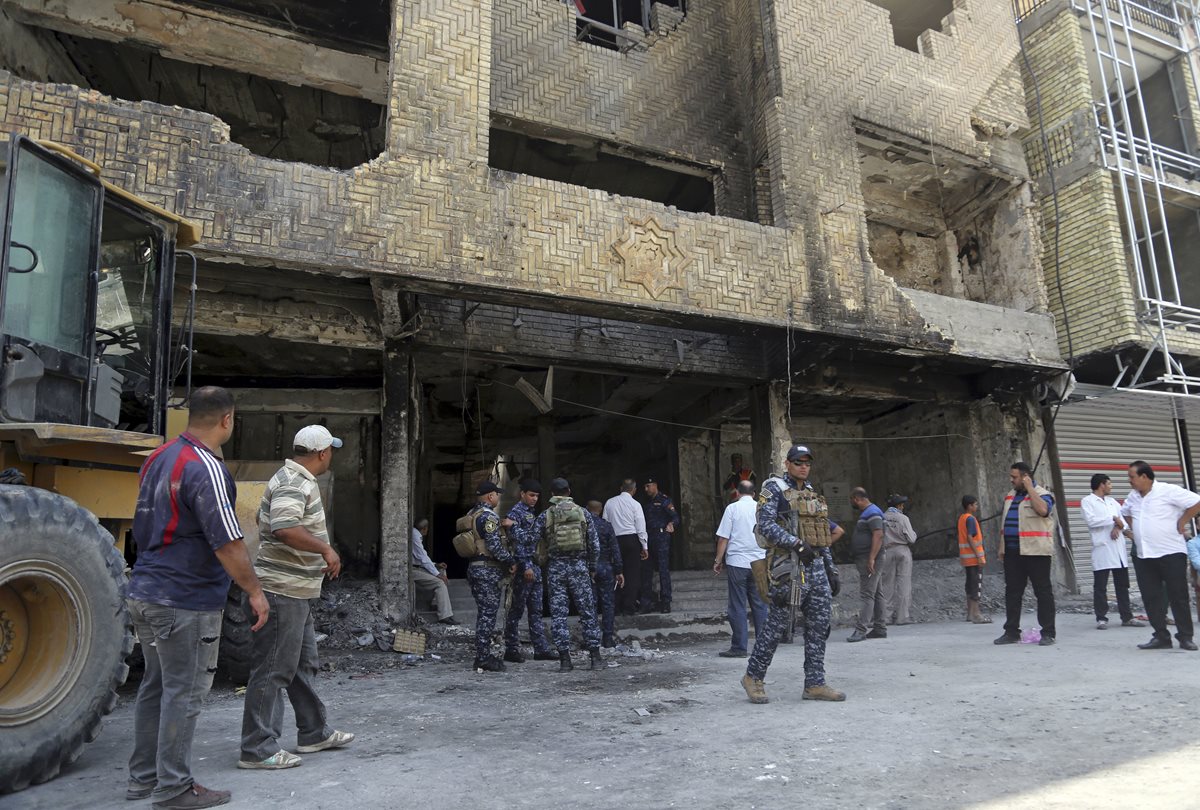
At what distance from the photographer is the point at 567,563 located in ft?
23.4

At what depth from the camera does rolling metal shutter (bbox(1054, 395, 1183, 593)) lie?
13523mm

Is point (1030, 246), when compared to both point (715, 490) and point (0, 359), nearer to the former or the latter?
point (715, 490)

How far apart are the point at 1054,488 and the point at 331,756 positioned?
13.5 meters

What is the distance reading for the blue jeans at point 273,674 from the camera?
362 centimetres

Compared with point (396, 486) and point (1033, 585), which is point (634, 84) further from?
point (1033, 585)

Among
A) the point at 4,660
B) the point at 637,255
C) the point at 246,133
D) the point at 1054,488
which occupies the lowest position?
the point at 4,660

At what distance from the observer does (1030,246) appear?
13.1 m

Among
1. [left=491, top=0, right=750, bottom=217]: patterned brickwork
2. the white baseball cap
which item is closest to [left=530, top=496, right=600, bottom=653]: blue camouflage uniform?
the white baseball cap

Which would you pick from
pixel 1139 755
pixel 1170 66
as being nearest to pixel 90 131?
pixel 1139 755

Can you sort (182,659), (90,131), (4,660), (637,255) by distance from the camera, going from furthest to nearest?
(637,255), (90,131), (4,660), (182,659)

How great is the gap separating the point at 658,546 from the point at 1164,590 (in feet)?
18.8

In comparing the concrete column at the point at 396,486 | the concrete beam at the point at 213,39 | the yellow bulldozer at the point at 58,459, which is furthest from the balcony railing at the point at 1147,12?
the yellow bulldozer at the point at 58,459

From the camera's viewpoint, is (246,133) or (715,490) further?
(715,490)

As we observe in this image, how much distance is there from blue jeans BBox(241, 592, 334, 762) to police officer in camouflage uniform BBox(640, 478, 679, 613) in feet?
23.2
